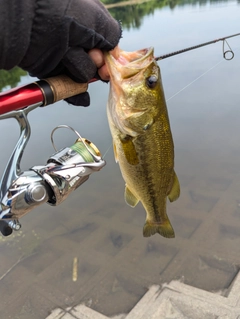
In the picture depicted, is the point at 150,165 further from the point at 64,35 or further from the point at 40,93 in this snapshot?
the point at 64,35

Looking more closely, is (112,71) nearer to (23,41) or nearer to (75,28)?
(75,28)

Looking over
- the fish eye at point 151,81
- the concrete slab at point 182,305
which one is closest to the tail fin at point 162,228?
the fish eye at point 151,81

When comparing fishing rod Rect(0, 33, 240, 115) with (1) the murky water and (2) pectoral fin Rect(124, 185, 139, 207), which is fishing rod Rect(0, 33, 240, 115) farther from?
(1) the murky water

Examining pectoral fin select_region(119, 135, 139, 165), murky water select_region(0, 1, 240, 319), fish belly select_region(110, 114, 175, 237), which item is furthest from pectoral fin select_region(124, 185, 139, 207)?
murky water select_region(0, 1, 240, 319)

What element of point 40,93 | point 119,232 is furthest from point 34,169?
point 119,232

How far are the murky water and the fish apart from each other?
82.4 inches

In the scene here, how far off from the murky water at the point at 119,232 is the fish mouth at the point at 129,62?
260 cm

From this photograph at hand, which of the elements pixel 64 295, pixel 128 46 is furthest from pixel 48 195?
pixel 128 46

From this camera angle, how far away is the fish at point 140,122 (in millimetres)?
1555

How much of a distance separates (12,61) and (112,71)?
42 cm

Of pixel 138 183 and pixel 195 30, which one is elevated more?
pixel 138 183

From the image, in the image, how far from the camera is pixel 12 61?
124 cm

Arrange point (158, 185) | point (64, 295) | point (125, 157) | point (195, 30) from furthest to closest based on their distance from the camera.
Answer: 1. point (195, 30)
2. point (64, 295)
3. point (158, 185)
4. point (125, 157)

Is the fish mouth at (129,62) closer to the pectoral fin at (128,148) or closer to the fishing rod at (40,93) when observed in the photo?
the fishing rod at (40,93)
